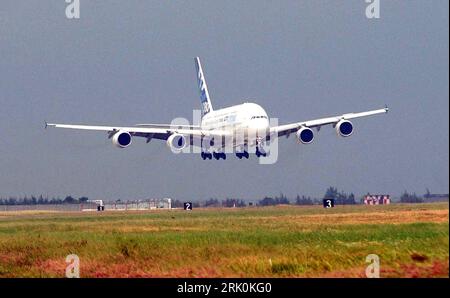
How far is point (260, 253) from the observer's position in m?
34.4

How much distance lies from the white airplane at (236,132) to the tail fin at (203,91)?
29.6 metres

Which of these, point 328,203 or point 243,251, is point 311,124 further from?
point 243,251

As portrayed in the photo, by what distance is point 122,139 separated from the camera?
8125 cm

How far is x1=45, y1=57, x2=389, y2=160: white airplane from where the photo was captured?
83000 mm

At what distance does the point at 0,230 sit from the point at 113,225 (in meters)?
7.22

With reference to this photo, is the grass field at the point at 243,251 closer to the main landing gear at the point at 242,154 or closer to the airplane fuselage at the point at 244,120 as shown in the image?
the main landing gear at the point at 242,154

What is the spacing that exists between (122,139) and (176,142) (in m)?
6.25

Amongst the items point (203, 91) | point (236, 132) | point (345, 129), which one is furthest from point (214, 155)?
point (203, 91)

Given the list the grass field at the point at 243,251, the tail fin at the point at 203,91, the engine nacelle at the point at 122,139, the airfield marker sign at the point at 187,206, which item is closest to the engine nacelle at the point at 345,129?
the engine nacelle at the point at 122,139

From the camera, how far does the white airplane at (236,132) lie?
8300 cm

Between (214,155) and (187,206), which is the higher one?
(214,155)
